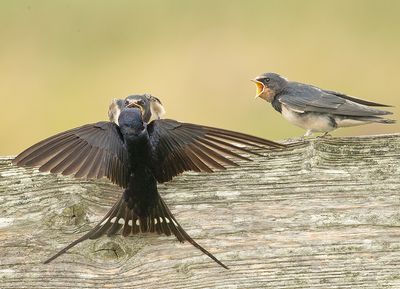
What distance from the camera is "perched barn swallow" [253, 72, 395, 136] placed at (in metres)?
5.17

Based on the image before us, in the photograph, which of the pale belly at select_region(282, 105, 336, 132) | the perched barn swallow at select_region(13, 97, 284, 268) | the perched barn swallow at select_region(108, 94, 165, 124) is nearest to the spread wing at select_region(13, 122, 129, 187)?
the perched barn swallow at select_region(13, 97, 284, 268)

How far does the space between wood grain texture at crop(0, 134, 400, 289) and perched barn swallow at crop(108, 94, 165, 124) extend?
102 centimetres

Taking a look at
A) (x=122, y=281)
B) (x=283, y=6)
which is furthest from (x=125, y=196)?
(x=283, y=6)

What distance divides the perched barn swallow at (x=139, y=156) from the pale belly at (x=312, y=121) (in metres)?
2.13

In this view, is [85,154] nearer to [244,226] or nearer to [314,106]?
[244,226]

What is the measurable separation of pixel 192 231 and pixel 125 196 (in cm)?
27

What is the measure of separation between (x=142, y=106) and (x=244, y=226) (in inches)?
57.7

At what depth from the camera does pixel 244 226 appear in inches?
122

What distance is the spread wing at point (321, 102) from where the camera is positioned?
5.12 m

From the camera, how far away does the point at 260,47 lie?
1030 cm

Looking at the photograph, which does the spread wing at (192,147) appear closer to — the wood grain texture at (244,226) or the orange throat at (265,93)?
the wood grain texture at (244,226)

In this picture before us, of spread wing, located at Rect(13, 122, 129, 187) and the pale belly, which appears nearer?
spread wing, located at Rect(13, 122, 129, 187)

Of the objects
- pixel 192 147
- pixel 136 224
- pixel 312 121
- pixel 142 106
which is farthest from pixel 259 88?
pixel 136 224

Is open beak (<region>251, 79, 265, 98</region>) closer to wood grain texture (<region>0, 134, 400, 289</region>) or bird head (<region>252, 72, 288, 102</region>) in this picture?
bird head (<region>252, 72, 288, 102</region>)
